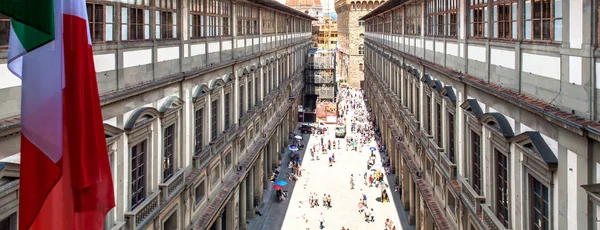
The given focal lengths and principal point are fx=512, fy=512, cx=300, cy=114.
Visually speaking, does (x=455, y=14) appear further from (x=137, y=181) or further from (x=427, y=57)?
(x=137, y=181)

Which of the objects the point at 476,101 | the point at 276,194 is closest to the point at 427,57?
the point at 476,101

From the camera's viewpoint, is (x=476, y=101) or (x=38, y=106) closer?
(x=38, y=106)

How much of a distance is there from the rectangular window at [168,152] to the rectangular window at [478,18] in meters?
10.9

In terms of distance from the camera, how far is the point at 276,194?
37.4 meters

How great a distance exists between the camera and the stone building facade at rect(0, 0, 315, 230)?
13.1 m

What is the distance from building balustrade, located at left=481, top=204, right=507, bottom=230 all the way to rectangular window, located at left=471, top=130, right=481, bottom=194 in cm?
152

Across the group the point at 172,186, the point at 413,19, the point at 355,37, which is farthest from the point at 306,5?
the point at 172,186

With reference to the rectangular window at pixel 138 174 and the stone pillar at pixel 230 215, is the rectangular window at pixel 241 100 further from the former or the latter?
the rectangular window at pixel 138 174

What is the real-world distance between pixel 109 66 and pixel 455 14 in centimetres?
1278

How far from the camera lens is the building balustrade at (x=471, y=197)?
15398 mm

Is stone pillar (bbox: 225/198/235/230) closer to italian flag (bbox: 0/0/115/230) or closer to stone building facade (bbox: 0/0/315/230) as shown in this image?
stone building facade (bbox: 0/0/315/230)

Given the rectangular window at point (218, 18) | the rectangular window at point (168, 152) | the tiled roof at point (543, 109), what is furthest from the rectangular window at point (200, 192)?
the tiled roof at point (543, 109)

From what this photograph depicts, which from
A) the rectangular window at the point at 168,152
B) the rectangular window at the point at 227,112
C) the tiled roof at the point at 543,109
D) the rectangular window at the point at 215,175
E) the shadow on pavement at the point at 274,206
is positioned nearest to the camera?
the tiled roof at the point at 543,109

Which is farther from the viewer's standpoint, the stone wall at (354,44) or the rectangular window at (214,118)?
the stone wall at (354,44)
